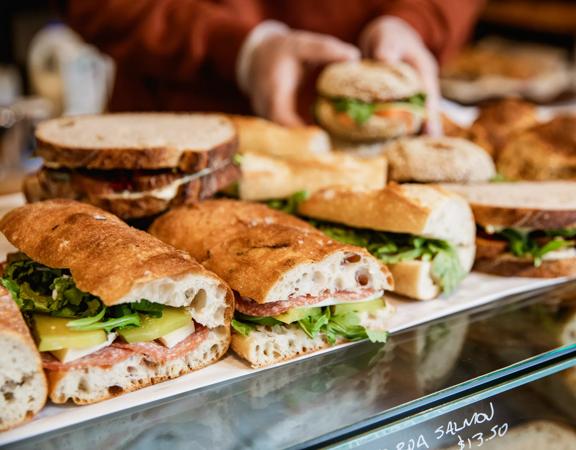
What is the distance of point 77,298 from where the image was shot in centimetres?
176

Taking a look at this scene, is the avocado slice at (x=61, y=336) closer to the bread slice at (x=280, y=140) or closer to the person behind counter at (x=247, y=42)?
the bread slice at (x=280, y=140)

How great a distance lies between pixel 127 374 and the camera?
69.3 inches

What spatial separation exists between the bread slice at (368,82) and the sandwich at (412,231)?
2.76ft

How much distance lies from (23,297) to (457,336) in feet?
4.08

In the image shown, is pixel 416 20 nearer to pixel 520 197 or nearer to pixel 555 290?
pixel 520 197

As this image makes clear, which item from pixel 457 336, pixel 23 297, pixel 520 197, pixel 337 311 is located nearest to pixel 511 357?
pixel 457 336

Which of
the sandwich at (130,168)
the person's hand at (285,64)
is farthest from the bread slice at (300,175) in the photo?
the person's hand at (285,64)

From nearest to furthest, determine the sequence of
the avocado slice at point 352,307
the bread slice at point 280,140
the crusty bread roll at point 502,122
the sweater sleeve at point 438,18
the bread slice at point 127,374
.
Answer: the bread slice at point 127,374, the avocado slice at point 352,307, the bread slice at point 280,140, the crusty bread roll at point 502,122, the sweater sleeve at point 438,18

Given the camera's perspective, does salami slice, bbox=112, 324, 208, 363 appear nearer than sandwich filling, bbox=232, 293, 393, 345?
Yes

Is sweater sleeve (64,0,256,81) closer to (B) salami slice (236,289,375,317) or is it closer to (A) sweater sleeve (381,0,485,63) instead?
(A) sweater sleeve (381,0,485,63)

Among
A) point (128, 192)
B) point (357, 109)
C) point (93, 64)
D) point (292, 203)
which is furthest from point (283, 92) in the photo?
point (93, 64)

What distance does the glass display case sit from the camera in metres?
1.56

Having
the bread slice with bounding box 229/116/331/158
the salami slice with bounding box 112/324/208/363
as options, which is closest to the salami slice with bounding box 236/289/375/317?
the salami slice with bounding box 112/324/208/363

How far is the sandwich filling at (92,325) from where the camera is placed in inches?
66.6
